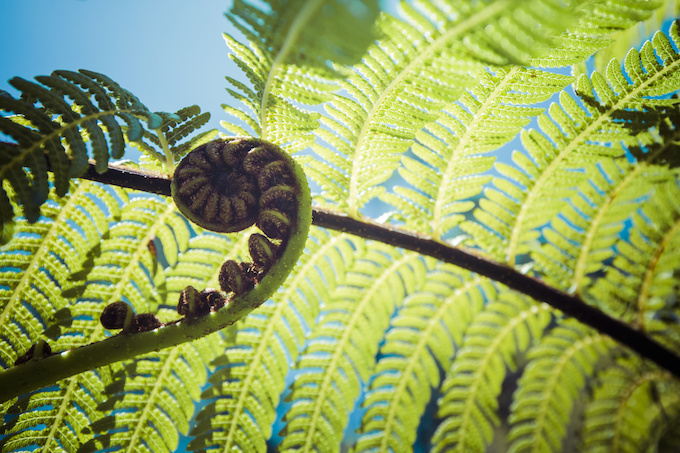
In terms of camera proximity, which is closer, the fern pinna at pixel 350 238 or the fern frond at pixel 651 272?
the fern pinna at pixel 350 238

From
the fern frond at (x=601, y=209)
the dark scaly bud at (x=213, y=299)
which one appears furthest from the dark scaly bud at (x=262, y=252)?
the fern frond at (x=601, y=209)

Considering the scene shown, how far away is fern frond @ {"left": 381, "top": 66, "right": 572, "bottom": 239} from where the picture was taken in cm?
99

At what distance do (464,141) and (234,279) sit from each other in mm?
793

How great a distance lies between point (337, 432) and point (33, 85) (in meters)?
1.29

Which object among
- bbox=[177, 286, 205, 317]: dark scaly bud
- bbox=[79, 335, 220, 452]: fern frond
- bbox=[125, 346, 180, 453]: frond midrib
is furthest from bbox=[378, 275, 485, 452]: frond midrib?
bbox=[177, 286, 205, 317]: dark scaly bud

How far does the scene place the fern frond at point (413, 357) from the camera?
1.38 m

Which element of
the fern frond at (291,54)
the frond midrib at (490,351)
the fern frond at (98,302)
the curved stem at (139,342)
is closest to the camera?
the fern frond at (291,54)

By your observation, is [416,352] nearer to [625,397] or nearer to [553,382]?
[553,382]

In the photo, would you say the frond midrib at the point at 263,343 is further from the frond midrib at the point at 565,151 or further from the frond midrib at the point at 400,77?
the frond midrib at the point at 565,151

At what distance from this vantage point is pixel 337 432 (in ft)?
4.27

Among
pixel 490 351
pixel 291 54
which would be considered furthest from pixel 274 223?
pixel 490 351

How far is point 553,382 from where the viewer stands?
1.53m

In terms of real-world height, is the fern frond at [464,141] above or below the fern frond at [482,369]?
above

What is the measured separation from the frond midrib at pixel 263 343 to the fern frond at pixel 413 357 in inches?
15.2
